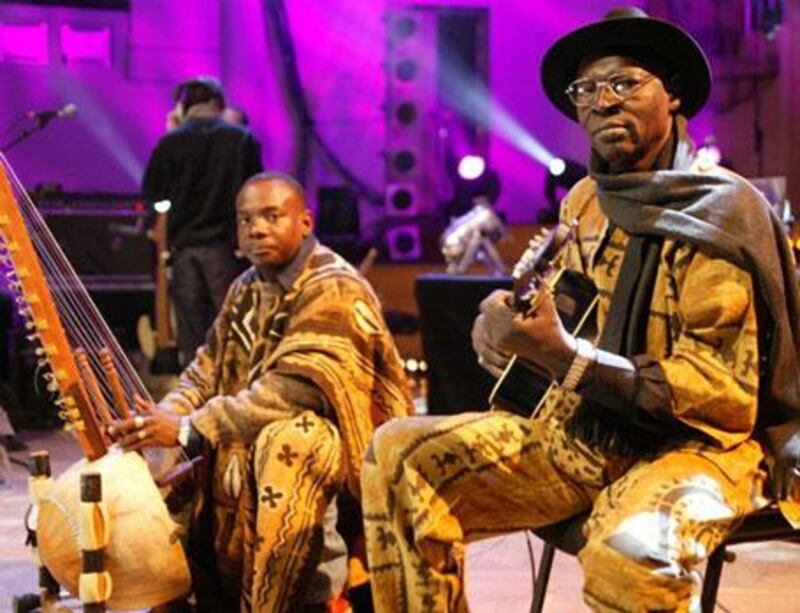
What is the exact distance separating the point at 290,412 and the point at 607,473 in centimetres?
96

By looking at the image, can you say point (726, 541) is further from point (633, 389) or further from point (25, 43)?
point (25, 43)

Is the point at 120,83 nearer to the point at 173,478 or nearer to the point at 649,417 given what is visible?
the point at 173,478

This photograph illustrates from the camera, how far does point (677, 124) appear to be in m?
2.39

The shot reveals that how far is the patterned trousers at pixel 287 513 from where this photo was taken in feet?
9.89

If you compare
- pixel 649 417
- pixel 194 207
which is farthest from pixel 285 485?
pixel 194 207

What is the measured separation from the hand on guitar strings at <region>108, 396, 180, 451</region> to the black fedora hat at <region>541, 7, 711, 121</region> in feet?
3.82

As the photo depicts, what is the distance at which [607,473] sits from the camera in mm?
2316

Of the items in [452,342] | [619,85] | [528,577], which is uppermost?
[619,85]

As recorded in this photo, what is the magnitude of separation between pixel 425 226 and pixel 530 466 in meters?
8.83

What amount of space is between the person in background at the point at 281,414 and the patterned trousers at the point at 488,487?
63 centimetres

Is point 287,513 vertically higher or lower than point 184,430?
lower

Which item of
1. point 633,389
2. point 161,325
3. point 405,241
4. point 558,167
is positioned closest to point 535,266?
point 633,389

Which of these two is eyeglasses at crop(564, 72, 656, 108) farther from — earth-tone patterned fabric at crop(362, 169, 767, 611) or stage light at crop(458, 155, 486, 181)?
stage light at crop(458, 155, 486, 181)

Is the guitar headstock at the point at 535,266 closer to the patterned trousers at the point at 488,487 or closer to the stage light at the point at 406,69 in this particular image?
the patterned trousers at the point at 488,487
